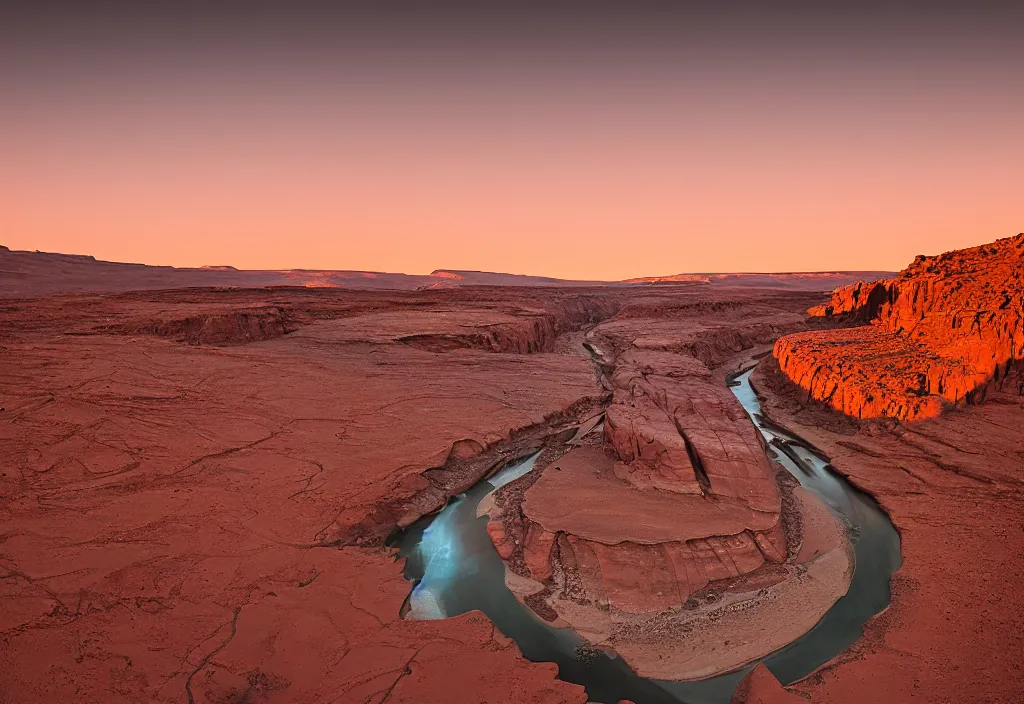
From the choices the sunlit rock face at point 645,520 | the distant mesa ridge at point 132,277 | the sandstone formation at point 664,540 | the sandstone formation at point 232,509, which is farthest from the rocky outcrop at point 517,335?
A: the distant mesa ridge at point 132,277

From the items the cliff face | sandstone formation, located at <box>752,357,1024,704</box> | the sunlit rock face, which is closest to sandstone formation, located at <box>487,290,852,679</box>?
the sunlit rock face

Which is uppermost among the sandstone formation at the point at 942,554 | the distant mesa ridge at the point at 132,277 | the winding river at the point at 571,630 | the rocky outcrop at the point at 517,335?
the distant mesa ridge at the point at 132,277

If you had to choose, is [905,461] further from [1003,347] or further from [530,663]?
[530,663]

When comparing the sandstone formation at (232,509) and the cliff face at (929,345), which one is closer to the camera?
the sandstone formation at (232,509)

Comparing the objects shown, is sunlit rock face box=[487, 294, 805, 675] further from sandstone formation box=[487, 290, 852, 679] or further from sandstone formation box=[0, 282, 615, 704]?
sandstone formation box=[0, 282, 615, 704]

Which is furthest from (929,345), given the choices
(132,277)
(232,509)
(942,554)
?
(132,277)

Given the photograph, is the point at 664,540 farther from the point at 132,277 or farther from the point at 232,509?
the point at 132,277

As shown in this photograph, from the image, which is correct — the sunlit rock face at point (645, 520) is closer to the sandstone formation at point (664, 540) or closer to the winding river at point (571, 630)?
the sandstone formation at point (664, 540)
